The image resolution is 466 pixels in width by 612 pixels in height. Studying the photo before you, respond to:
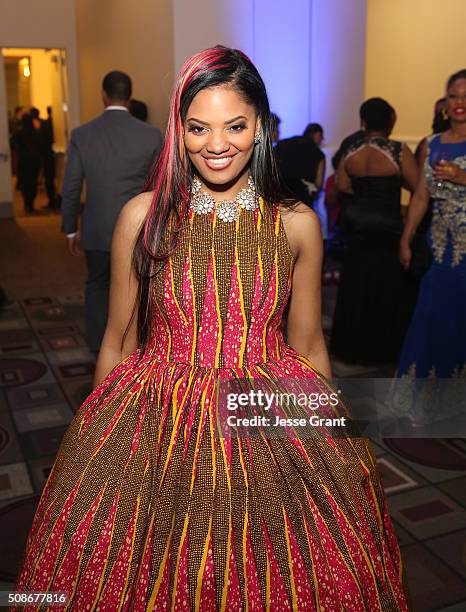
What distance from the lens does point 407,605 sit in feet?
4.94

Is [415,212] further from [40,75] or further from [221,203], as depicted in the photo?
[40,75]

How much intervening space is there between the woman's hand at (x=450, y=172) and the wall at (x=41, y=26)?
366 inches

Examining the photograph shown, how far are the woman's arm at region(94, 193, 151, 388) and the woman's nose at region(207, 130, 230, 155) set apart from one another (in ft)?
0.68

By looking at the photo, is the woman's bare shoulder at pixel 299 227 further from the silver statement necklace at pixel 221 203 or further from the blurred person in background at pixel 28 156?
the blurred person in background at pixel 28 156

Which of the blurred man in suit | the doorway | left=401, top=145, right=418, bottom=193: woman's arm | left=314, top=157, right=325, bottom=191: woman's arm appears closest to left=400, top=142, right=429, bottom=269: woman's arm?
left=401, top=145, right=418, bottom=193: woman's arm

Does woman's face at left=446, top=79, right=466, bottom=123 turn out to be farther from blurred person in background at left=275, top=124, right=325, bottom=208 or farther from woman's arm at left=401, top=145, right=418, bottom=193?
blurred person in background at left=275, top=124, right=325, bottom=208

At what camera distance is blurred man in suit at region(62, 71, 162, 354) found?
4.21 meters

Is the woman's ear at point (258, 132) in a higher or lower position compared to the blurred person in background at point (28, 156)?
higher

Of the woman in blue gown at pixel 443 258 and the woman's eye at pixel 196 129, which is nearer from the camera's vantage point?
the woman's eye at pixel 196 129

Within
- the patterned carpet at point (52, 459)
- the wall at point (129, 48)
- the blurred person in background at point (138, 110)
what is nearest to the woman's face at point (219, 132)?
the patterned carpet at point (52, 459)

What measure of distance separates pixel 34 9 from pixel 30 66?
14.0 ft

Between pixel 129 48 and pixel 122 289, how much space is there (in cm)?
733

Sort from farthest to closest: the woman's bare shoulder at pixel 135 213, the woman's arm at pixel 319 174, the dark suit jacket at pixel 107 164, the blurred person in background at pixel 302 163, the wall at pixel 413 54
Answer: the wall at pixel 413 54 → the woman's arm at pixel 319 174 → the blurred person in background at pixel 302 163 → the dark suit jacket at pixel 107 164 → the woman's bare shoulder at pixel 135 213

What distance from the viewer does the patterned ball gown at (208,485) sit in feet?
4.35
